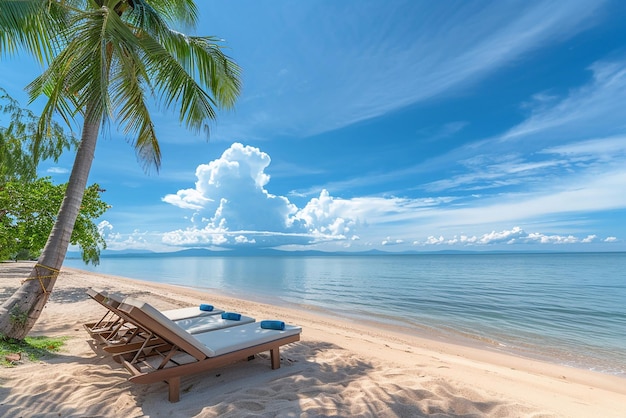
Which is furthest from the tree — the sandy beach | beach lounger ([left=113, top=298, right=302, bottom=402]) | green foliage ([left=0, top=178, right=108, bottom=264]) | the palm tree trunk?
beach lounger ([left=113, top=298, right=302, bottom=402])

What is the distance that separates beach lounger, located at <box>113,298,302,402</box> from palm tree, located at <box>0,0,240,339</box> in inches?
92.1

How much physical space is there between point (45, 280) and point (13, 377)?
1457 millimetres

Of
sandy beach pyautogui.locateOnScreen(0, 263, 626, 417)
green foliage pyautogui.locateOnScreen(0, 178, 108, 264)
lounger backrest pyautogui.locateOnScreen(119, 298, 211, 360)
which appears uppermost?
green foliage pyautogui.locateOnScreen(0, 178, 108, 264)

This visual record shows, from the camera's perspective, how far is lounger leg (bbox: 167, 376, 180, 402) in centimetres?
317

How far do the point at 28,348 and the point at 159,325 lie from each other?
3.22m

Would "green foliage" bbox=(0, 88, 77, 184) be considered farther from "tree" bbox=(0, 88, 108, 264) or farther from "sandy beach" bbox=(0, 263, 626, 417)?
"sandy beach" bbox=(0, 263, 626, 417)

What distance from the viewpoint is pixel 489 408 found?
319 cm

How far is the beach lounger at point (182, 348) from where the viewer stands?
9.59 ft

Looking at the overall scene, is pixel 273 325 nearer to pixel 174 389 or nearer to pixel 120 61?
pixel 174 389

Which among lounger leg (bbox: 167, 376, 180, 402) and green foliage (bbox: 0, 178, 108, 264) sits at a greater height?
green foliage (bbox: 0, 178, 108, 264)


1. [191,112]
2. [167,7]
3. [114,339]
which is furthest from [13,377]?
[167,7]

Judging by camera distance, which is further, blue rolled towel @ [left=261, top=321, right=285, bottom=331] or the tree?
the tree

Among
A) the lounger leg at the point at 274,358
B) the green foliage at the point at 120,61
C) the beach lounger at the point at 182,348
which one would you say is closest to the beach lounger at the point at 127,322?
the beach lounger at the point at 182,348

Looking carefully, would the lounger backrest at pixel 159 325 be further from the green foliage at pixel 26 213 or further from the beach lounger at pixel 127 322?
Answer: the green foliage at pixel 26 213
